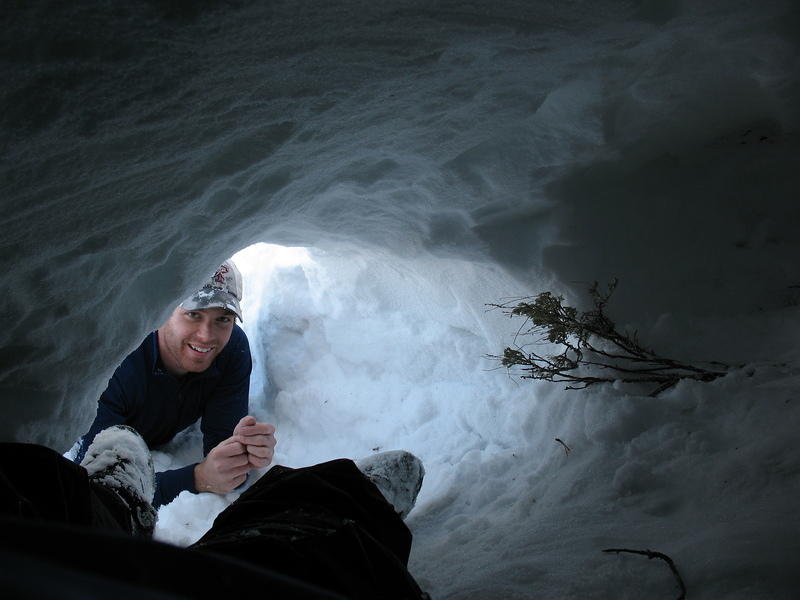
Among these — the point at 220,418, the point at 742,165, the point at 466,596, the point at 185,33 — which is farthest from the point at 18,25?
the point at 220,418

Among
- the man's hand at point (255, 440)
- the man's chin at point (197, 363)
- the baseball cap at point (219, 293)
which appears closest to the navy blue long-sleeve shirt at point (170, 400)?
the man's chin at point (197, 363)

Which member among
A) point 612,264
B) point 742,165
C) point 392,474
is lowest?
point 392,474

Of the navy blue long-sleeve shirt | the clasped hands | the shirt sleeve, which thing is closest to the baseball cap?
the navy blue long-sleeve shirt

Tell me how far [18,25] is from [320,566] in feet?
3.56

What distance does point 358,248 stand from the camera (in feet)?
12.5

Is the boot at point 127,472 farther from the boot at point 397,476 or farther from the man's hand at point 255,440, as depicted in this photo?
the boot at point 397,476

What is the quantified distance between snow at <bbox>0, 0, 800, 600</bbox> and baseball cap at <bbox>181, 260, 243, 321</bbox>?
0.66 metres

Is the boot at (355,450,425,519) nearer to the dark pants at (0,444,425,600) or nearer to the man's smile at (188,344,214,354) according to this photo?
the dark pants at (0,444,425,600)

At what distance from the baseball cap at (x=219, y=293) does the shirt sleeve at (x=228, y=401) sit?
537 mm

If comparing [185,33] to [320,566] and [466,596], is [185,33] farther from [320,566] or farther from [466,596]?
[466,596]

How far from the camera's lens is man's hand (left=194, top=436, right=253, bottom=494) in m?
3.17

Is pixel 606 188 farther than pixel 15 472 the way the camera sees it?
Yes

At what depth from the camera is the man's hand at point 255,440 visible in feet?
10.3

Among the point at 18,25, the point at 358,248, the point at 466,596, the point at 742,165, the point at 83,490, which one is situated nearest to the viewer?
the point at 18,25
